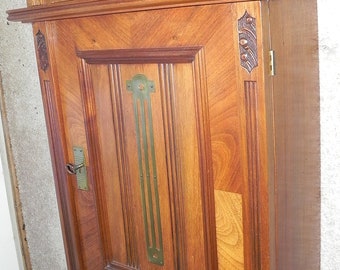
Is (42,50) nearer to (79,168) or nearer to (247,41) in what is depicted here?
(79,168)

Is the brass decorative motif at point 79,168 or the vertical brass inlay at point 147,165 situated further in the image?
the brass decorative motif at point 79,168

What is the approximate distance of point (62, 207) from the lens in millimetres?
1170

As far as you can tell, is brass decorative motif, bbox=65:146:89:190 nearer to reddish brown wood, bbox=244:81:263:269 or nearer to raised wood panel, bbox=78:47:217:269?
raised wood panel, bbox=78:47:217:269

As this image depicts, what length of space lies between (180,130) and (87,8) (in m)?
0.31

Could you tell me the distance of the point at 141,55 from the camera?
91cm

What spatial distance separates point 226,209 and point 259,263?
0.12 meters

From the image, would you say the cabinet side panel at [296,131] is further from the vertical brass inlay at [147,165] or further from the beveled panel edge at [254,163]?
the vertical brass inlay at [147,165]

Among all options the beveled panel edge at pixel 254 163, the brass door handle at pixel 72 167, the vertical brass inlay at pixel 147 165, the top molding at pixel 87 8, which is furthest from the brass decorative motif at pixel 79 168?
the beveled panel edge at pixel 254 163

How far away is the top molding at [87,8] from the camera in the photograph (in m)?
0.81

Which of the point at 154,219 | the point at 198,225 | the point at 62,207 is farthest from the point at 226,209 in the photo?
the point at 62,207

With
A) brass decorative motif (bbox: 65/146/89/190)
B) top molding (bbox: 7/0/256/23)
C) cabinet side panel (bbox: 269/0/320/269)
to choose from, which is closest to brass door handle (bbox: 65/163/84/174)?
brass decorative motif (bbox: 65/146/89/190)

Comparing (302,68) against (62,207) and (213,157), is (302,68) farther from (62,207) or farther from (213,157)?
(62,207)

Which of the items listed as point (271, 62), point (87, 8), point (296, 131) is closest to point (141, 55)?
point (87, 8)

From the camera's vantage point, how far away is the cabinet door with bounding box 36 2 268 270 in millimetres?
818
